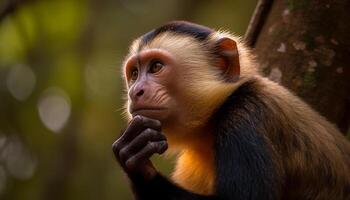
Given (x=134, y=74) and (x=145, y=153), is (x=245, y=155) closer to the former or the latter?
(x=145, y=153)

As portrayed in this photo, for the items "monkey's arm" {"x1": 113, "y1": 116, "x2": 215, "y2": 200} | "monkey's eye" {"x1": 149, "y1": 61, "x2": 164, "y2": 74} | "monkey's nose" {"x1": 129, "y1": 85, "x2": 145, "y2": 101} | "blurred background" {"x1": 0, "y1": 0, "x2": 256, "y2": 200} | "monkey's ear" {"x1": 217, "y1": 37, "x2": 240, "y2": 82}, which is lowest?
"blurred background" {"x1": 0, "y1": 0, "x2": 256, "y2": 200}

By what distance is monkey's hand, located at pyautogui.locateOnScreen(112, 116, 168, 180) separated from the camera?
5.09 meters

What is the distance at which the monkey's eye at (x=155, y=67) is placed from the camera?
5.80 meters

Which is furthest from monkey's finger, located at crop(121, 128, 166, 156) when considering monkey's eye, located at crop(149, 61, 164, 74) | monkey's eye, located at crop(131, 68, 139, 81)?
monkey's eye, located at crop(131, 68, 139, 81)

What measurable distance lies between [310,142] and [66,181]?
222 inches

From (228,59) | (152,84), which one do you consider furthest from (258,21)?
(152,84)

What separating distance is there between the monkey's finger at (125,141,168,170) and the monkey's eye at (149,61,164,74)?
2.68 ft

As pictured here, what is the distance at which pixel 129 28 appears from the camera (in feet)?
44.0

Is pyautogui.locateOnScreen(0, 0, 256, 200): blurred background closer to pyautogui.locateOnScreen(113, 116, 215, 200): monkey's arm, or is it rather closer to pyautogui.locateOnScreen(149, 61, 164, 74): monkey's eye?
pyautogui.locateOnScreen(149, 61, 164, 74): monkey's eye

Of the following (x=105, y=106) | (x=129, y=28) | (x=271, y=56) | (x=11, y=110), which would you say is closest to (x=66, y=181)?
(x=11, y=110)

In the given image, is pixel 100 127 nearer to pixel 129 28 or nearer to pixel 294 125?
pixel 129 28

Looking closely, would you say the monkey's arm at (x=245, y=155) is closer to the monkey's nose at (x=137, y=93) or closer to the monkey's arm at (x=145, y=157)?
the monkey's arm at (x=145, y=157)

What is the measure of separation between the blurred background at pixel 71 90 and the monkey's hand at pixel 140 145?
563 cm

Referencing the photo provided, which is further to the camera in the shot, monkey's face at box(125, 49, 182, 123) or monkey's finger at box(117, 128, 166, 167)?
monkey's face at box(125, 49, 182, 123)
